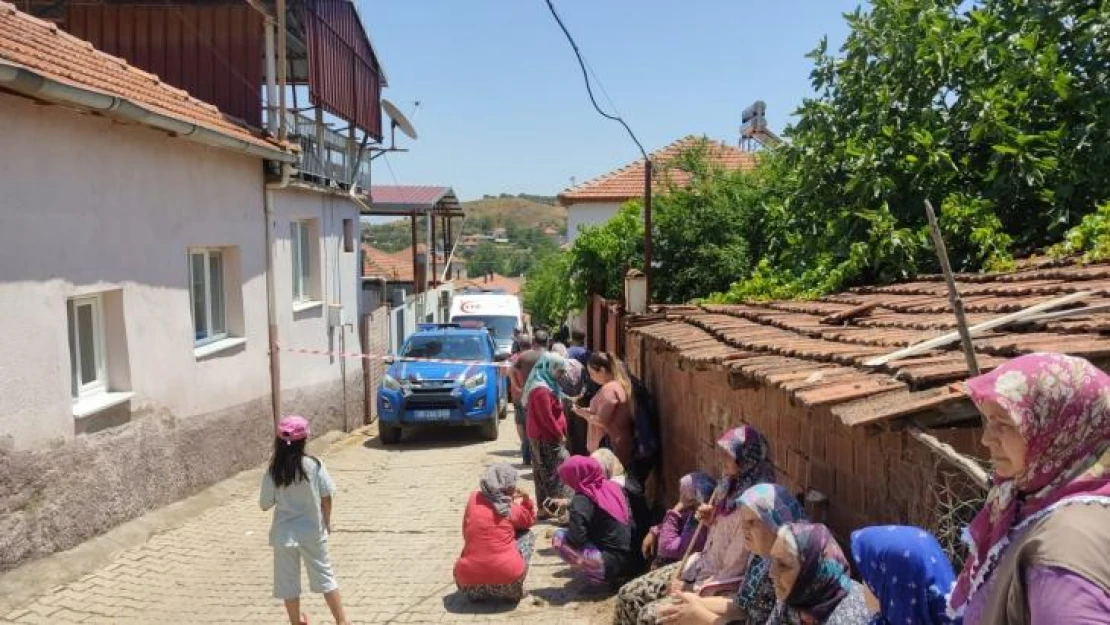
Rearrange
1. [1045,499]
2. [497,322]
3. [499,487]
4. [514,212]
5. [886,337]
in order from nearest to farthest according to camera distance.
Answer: [1045,499], [886,337], [499,487], [497,322], [514,212]

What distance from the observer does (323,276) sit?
14500 millimetres

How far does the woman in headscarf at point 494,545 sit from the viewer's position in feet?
19.7

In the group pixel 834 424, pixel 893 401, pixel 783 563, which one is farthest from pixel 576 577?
pixel 893 401

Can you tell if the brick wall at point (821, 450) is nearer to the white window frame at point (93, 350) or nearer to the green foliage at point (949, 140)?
the green foliage at point (949, 140)

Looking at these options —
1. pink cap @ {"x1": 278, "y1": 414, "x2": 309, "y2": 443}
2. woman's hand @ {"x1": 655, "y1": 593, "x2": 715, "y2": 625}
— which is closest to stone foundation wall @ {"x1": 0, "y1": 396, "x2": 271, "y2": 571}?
pink cap @ {"x1": 278, "y1": 414, "x2": 309, "y2": 443}

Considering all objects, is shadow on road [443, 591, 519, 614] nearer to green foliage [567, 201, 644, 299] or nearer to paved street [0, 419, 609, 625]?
paved street [0, 419, 609, 625]

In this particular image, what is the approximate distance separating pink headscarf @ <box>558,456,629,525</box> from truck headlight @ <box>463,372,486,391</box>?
23.3 feet

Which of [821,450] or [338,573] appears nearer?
[821,450]

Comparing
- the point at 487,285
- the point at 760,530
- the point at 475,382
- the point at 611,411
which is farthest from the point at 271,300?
the point at 487,285

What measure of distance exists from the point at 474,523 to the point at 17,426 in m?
3.33

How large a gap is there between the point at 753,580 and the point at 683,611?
0.38m

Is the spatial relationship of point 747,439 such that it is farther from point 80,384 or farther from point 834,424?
point 80,384

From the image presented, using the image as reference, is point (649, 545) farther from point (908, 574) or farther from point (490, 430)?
point (490, 430)

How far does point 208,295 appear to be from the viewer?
34.1 ft
